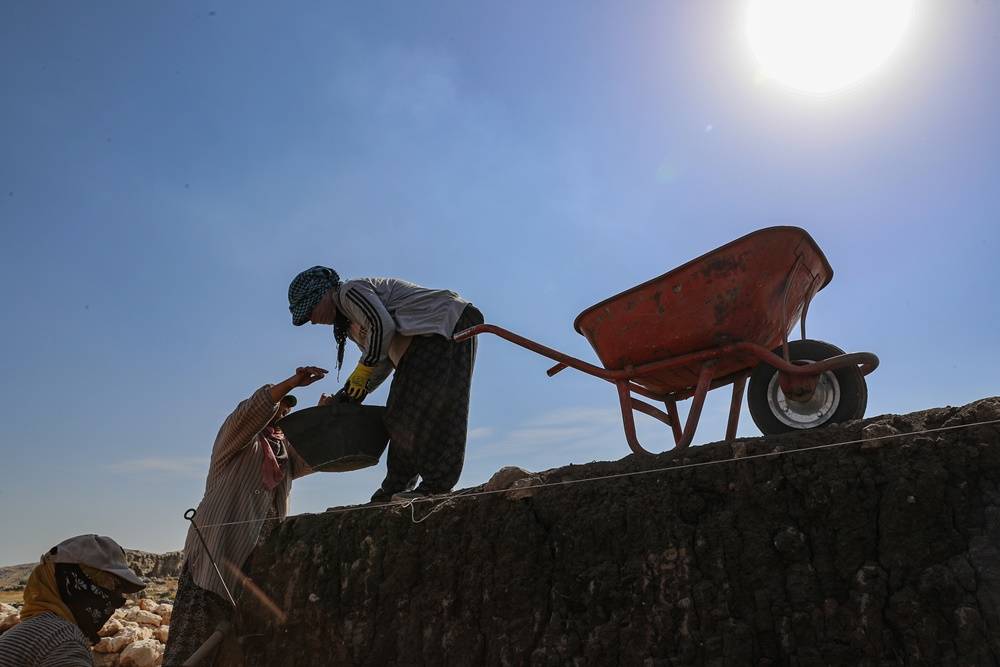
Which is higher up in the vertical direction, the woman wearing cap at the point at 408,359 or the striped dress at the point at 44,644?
the woman wearing cap at the point at 408,359

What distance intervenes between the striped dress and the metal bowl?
1.15 metres

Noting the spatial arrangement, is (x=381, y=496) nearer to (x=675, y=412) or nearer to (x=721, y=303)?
(x=675, y=412)

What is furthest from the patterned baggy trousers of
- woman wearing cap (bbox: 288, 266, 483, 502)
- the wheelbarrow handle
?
the wheelbarrow handle

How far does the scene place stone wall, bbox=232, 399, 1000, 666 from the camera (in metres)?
2.00

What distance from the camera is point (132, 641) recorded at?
5.76 metres

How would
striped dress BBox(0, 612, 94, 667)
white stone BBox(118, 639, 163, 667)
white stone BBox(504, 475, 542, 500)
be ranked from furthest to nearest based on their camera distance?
white stone BBox(118, 639, 163, 667) < white stone BBox(504, 475, 542, 500) < striped dress BBox(0, 612, 94, 667)

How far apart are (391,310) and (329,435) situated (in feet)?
2.53

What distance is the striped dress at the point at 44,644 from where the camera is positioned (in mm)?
2326

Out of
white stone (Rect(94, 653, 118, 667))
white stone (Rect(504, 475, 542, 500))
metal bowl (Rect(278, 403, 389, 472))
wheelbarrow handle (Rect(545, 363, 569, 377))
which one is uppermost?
wheelbarrow handle (Rect(545, 363, 569, 377))

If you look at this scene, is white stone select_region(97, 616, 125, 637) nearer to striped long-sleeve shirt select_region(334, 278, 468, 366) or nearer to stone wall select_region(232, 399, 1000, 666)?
stone wall select_region(232, 399, 1000, 666)

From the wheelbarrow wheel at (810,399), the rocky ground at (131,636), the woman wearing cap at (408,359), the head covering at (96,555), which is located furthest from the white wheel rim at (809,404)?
the rocky ground at (131,636)

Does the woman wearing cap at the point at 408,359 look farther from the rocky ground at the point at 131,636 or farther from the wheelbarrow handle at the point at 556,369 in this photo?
the rocky ground at the point at 131,636

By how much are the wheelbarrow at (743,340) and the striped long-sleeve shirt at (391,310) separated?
83 centimetres

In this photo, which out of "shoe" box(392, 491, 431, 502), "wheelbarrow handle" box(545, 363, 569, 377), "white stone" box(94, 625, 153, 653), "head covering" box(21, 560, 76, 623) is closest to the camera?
"head covering" box(21, 560, 76, 623)
